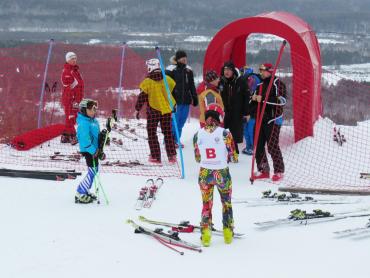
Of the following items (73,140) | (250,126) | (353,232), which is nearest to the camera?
(353,232)

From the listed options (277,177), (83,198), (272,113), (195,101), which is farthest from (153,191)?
(195,101)

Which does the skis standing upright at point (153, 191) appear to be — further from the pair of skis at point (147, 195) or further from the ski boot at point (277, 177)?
the ski boot at point (277, 177)

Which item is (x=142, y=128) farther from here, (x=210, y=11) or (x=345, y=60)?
(x=210, y=11)

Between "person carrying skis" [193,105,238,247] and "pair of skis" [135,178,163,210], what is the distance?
148 cm

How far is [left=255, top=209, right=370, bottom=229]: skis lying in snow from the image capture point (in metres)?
6.25

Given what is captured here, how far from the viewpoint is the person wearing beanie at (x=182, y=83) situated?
931 cm

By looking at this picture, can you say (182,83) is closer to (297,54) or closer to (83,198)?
(297,54)

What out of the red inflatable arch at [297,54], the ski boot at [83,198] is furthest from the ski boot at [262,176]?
the ski boot at [83,198]

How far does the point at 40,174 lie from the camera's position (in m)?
8.34

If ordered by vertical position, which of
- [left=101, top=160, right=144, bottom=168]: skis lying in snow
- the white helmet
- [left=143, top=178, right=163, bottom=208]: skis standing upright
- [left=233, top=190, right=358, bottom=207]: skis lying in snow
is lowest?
[left=233, top=190, right=358, bottom=207]: skis lying in snow

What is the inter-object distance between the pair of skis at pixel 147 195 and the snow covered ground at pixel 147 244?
8 cm

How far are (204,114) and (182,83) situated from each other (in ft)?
7.88

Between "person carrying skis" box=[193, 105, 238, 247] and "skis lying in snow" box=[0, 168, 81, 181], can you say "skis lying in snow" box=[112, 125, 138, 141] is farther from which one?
"person carrying skis" box=[193, 105, 238, 247]

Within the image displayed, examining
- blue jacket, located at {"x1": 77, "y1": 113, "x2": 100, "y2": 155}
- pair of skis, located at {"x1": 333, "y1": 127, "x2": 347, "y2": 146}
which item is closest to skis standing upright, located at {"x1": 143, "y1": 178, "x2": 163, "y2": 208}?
blue jacket, located at {"x1": 77, "y1": 113, "x2": 100, "y2": 155}
